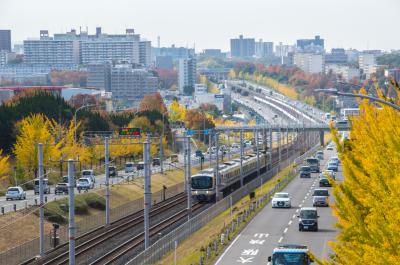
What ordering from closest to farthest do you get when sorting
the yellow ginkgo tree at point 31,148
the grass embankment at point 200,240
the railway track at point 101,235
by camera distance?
the grass embankment at point 200,240, the railway track at point 101,235, the yellow ginkgo tree at point 31,148

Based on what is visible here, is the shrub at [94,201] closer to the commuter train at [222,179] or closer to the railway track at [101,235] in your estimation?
the railway track at [101,235]

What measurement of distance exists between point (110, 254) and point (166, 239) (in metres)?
3.36

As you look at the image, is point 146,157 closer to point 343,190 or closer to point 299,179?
point 343,190

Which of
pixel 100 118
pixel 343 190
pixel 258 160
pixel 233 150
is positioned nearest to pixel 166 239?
pixel 343 190

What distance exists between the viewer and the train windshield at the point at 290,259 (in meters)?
39.7

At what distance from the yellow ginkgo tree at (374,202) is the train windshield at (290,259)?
770cm

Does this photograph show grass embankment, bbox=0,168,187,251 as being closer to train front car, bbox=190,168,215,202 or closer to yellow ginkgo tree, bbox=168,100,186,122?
train front car, bbox=190,168,215,202

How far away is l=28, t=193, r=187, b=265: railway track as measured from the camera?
51.9 metres

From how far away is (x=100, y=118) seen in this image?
123750mm

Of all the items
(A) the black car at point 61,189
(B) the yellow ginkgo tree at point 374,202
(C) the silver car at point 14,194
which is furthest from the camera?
(A) the black car at point 61,189

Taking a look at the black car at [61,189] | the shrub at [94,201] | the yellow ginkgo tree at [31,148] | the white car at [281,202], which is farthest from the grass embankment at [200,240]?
the yellow ginkgo tree at [31,148]

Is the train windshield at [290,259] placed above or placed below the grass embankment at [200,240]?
above

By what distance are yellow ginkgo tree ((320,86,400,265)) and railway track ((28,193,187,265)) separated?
897 inches

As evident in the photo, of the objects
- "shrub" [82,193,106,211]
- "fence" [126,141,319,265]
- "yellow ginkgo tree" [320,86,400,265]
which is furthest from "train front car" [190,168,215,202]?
"yellow ginkgo tree" [320,86,400,265]
